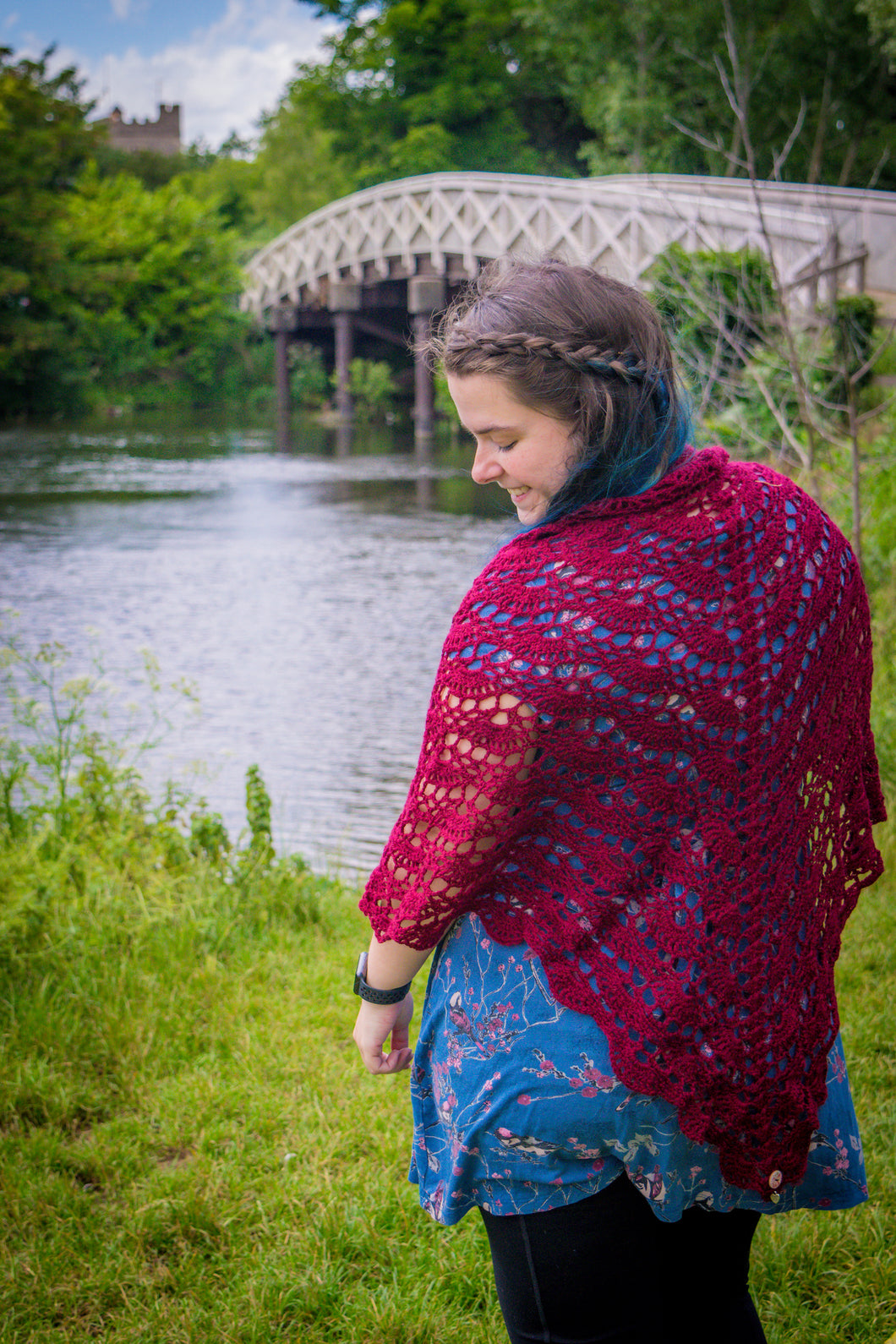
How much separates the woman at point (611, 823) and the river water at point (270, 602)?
0.27m

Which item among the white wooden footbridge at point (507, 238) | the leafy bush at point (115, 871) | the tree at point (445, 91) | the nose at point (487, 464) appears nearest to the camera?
the nose at point (487, 464)

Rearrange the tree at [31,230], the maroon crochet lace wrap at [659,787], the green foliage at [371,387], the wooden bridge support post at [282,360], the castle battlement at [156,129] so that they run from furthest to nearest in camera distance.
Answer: the castle battlement at [156,129] < the green foliage at [371,387] < the wooden bridge support post at [282,360] < the tree at [31,230] < the maroon crochet lace wrap at [659,787]

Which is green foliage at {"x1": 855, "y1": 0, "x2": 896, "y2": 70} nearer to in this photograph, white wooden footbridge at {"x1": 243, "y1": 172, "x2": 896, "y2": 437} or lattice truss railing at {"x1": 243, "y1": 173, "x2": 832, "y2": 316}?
white wooden footbridge at {"x1": 243, "y1": 172, "x2": 896, "y2": 437}

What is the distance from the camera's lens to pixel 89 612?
8.24m

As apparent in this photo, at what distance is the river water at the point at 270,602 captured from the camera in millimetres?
5281

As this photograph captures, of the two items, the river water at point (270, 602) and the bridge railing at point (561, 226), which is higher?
the bridge railing at point (561, 226)

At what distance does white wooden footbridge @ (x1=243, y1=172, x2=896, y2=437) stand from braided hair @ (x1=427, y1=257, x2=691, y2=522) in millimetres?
4057

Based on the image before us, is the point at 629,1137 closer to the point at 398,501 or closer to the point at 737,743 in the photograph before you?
the point at 737,743

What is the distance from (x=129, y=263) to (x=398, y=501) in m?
20.8

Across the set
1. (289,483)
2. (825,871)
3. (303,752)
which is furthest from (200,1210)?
(289,483)

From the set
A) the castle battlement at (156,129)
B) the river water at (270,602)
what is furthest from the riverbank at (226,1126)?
the castle battlement at (156,129)

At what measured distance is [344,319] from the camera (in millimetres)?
26047

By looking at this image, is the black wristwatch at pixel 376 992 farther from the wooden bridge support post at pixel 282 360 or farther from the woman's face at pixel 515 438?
the wooden bridge support post at pixel 282 360

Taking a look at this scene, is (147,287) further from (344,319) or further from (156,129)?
(156,129)
